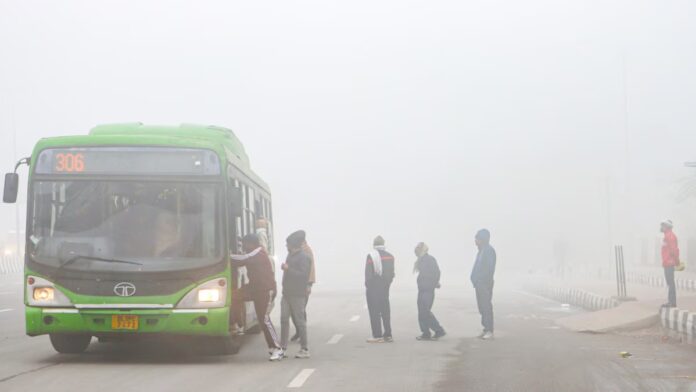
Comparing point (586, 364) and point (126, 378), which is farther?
point (586, 364)

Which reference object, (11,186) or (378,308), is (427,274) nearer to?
(378,308)

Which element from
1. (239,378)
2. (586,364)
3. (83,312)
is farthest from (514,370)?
(83,312)

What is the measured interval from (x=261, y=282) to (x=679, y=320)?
8.42 m

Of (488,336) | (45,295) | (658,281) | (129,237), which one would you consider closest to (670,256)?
(488,336)

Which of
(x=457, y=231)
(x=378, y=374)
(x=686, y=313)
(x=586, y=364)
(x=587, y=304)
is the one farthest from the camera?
(x=457, y=231)

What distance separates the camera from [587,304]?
29.3 metres

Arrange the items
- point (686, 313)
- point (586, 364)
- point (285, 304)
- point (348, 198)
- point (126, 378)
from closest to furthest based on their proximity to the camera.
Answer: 1. point (126, 378)
2. point (586, 364)
3. point (285, 304)
4. point (686, 313)
5. point (348, 198)

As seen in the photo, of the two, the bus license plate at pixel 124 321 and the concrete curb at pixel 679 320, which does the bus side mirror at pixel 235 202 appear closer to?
the bus license plate at pixel 124 321

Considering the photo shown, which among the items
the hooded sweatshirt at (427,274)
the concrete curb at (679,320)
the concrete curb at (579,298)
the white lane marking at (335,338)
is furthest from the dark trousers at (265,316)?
the concrete curb at (579,298)

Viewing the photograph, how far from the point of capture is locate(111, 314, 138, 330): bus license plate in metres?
11.8

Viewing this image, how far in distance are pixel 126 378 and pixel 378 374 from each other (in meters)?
2.90

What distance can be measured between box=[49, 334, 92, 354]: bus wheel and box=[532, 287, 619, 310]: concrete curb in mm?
16294

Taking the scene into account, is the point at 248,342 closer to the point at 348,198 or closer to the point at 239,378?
the point at 239,378

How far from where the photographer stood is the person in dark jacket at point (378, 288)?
16.2 meters
